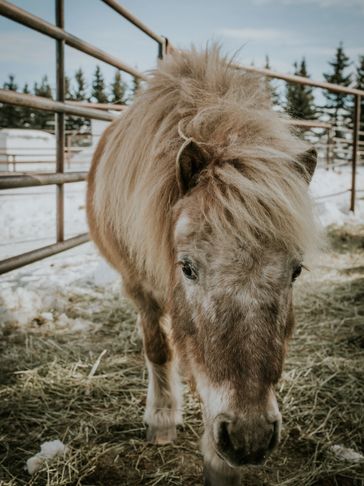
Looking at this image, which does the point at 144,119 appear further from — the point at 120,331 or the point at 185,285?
the point at 120,331

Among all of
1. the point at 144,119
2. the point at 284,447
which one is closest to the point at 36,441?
the point at 284,447

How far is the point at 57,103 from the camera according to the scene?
2.78m

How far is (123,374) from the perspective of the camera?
7.85 ft

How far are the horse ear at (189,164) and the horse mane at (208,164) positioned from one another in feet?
0.12

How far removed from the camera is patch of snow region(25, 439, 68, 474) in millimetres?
1627

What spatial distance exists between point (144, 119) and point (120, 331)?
174cm

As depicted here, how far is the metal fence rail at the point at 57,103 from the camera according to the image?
2297 millimetres

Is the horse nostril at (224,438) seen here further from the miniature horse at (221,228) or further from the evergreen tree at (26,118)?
the evergreen tree at (26,118)

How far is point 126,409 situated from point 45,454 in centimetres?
48

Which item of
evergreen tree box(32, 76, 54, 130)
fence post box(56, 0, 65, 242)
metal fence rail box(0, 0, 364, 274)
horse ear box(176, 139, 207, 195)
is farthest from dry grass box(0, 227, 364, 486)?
evergreen tree box(32, 76, 54, 130)

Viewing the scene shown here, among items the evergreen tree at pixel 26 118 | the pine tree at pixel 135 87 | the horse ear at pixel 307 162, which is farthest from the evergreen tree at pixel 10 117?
the horse ear at pixel 307 162

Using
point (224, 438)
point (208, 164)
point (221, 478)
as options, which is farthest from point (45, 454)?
point (208, 164)

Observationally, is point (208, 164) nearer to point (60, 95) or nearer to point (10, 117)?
point (60, 95)

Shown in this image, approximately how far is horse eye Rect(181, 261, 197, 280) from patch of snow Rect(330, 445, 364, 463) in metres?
1.12
